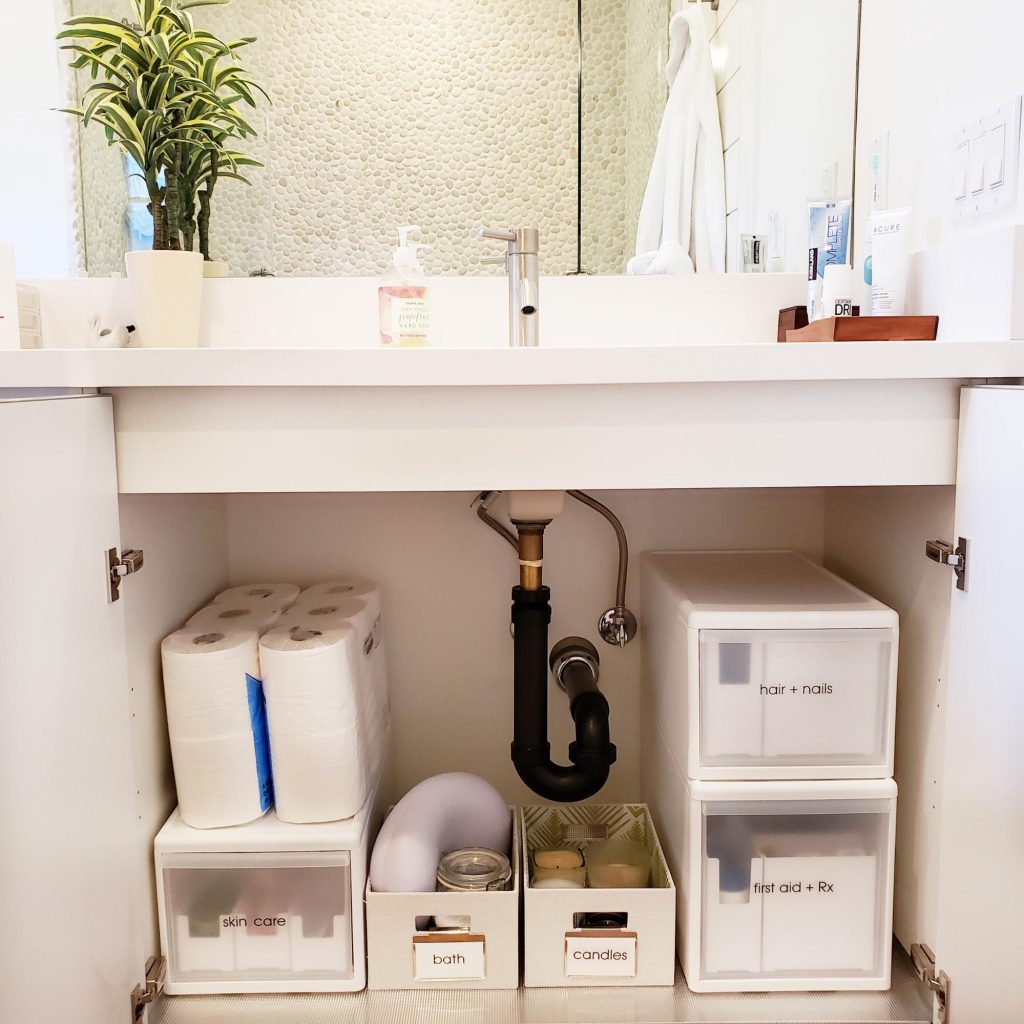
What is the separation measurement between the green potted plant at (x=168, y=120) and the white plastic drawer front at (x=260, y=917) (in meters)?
0.67

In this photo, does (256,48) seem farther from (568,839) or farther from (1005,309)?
(568,839)

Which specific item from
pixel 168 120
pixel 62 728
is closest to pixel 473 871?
pixel 62 728

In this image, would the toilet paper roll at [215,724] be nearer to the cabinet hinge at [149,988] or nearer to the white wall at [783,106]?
the cabinet hinge at [149,988]

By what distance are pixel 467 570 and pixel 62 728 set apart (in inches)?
28.9

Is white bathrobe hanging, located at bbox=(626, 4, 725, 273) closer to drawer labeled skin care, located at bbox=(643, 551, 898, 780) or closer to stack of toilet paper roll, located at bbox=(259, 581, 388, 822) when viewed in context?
drawer labeled skin care, located at bbox=(643, 551, 898, 780)

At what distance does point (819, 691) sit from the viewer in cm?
109

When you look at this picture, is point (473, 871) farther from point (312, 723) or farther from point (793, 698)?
point (793, 698)

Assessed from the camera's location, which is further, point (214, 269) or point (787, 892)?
point (214, 269)

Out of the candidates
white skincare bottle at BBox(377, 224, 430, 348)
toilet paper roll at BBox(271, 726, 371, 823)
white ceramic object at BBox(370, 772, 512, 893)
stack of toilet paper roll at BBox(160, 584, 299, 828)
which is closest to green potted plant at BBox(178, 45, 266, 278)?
white skincare bottle at BBox(377, 224, 430, 348)

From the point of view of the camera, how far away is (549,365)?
37.2 inches

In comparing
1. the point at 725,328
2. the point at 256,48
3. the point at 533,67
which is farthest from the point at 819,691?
the point at 256,48

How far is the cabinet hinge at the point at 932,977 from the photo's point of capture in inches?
40.5

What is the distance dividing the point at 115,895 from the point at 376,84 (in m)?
1.12

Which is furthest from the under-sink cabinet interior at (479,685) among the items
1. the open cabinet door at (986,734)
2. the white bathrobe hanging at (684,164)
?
the white bathrobe hanging at (684,164)
